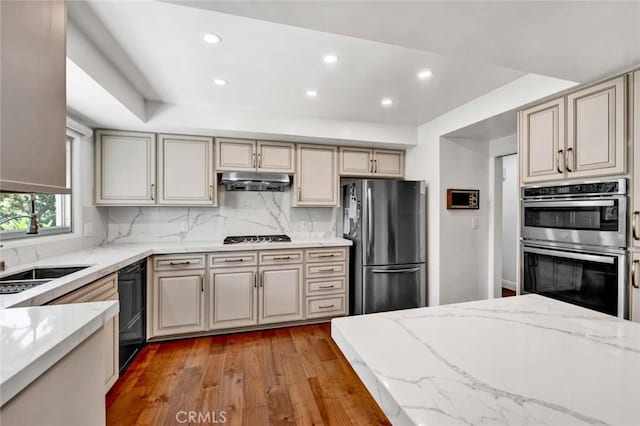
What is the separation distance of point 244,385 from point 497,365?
183cm

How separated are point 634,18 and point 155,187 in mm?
3481

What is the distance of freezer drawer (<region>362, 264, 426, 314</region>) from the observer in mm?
3066

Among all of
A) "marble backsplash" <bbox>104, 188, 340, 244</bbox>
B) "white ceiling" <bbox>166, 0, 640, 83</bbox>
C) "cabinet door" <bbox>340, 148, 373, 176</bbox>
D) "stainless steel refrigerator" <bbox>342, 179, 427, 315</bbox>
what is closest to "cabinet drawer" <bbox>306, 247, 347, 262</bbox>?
"stainless steel refrigerator" <bbox>342, 179, 427, 315</bbox>

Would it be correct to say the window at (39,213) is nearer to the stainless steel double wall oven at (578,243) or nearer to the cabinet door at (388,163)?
the cabinet door at (388,163)

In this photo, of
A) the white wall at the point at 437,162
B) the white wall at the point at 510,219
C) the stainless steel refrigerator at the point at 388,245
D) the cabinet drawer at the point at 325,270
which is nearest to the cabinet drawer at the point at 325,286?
the cabinet drawer at the point at 325,270

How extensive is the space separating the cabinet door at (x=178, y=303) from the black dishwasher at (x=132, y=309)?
0.11m

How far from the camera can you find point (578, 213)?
182 cm

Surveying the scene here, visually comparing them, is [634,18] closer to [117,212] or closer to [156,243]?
Result: [156,243]

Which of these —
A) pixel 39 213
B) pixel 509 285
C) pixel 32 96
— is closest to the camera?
pixel 32 96

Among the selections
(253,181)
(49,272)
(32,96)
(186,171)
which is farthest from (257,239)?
(32,96)

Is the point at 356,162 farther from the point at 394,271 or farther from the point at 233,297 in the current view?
the point at 233,297

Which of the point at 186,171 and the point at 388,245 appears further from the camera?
the point at 388,245

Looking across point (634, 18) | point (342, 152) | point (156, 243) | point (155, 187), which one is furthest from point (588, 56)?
point (156, 243)

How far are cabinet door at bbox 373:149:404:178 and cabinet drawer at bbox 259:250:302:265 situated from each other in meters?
1.43
